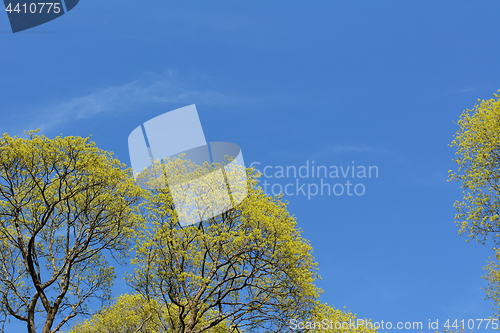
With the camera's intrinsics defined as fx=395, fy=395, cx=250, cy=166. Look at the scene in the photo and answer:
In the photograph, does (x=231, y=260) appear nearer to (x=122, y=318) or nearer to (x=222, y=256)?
(x=222, y=256)

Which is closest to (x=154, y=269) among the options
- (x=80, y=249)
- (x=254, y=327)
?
(x=80, y=249)

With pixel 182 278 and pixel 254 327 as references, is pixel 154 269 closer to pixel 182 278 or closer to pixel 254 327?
pixel 182 278

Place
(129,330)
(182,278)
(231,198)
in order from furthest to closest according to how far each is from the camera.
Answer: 1. (129,330)
2. (231,198)
3. (182,278)

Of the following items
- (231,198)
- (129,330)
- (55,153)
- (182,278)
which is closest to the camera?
(182,278)

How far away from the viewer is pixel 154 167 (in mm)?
26141

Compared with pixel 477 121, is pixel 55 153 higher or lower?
lower

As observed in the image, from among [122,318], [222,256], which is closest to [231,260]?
[222,256]

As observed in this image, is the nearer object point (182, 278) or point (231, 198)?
point (182, 278)

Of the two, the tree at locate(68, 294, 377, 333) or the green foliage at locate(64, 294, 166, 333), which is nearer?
the tree at locate(68, 294, 377, 333)

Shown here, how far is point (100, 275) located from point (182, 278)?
315 inches

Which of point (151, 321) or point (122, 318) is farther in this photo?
point (122, 318)

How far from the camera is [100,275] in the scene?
2672 cm

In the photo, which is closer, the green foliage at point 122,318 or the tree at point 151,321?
the tree at point 151,321

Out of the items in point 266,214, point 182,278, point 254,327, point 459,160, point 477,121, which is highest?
point 477,121
